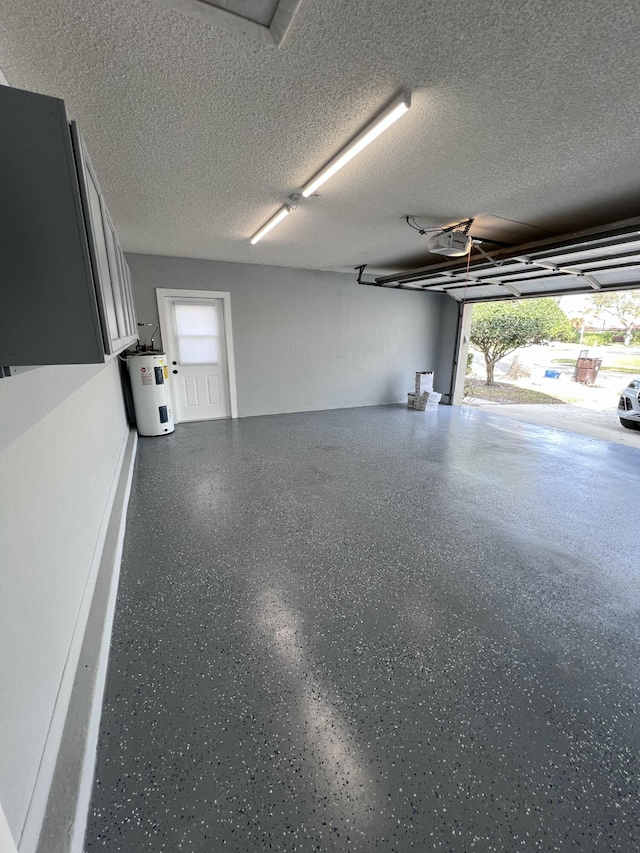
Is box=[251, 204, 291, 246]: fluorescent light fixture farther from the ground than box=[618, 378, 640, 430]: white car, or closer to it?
farther from the ground

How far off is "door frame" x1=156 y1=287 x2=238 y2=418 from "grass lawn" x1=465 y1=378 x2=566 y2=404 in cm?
677

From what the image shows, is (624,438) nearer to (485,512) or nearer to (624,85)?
(485,512)

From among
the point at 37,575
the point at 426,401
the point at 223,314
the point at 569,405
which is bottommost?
the point at 569,405

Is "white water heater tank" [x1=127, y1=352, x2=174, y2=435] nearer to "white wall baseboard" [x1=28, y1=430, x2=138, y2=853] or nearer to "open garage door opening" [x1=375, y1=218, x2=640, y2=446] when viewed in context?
"white wall baseboard" [x1=28, y1=430, x2=138, y2=853]

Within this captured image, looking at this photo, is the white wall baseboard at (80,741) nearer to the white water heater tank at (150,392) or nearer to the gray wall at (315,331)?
the white water heater tank at (150,392)

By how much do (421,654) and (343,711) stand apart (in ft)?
1.50

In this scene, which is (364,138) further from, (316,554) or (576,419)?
(576,419)

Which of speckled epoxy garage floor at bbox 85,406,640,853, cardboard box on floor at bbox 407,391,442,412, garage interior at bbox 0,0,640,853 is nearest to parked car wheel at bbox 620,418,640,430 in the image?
cardboard box on floor at bbox 407,391,442,412

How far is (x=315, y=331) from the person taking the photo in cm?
614

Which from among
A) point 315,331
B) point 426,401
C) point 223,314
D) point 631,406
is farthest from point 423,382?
point 223,314

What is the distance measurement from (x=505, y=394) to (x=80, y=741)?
1126 centimetres

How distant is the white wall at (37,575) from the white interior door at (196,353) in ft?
12.1

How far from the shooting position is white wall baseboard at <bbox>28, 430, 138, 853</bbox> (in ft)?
2.91

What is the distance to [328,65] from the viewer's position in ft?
4.69
